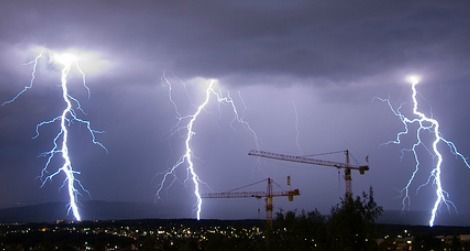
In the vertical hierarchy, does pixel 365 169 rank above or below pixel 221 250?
above

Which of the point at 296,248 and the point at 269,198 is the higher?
the point at 269,198

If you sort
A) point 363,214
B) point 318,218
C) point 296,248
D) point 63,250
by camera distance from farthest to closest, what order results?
point 63,250 < point 318,218 < point 296,248 < point 363,214

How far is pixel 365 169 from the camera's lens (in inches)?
3115

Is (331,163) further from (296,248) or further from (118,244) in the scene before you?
(296,248)

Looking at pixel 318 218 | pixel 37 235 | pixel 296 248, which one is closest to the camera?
pixel 296 248

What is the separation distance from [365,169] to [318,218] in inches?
1840

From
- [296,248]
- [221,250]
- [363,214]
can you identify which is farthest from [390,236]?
[221,250]

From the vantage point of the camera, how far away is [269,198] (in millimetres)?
99312

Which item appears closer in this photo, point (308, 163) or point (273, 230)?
point (273, 230)

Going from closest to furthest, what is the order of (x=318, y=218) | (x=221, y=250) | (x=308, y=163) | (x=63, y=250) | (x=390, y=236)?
1. (x=390, y=236)
2. (x=318, y=218)
3. (x=221, y=250)
4. (x=63, y=250)
5. (x=308, y=163)

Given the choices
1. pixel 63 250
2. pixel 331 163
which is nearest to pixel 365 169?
pixel 331 163

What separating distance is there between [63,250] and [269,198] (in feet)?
111

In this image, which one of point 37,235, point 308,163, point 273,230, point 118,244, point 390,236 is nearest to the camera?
point 390,236

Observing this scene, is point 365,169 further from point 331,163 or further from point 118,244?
point 118,244
